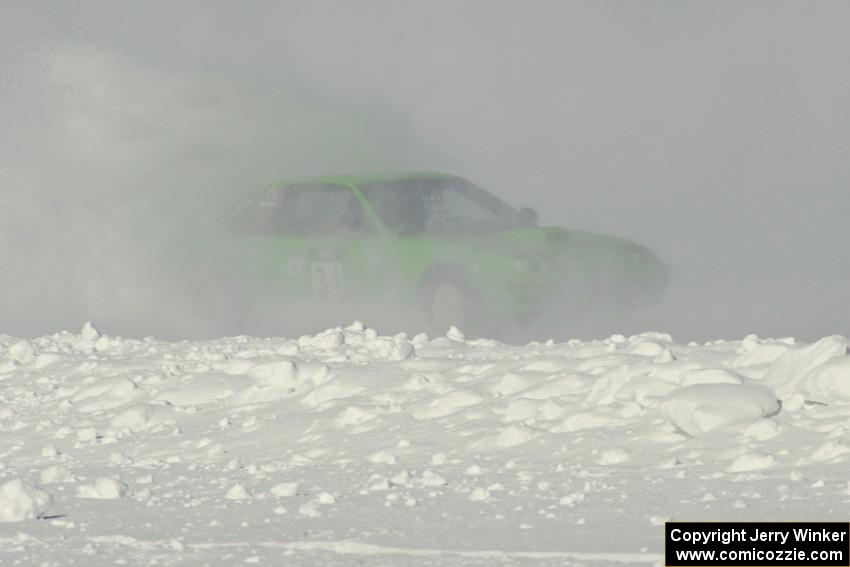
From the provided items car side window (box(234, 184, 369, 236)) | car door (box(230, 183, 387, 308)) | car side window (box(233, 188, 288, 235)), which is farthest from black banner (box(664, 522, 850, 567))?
car side window (box(233, 188, 288, 235))

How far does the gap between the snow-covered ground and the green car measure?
1242 mm

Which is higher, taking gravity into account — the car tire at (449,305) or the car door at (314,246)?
the car door at (314,246)

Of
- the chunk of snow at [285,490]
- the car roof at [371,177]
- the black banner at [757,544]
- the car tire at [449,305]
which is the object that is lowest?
the black banner at [757,544]

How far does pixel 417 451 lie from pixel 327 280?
541 centimetres

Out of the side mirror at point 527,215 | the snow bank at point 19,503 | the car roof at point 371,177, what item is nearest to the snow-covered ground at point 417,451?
the snow bank at point 19,503

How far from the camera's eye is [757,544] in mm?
4871

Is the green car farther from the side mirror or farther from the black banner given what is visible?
the black banner

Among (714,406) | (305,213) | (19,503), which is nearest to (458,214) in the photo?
(305,213)

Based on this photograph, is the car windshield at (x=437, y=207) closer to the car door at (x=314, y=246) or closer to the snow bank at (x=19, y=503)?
the car door at (x=314, y=246)

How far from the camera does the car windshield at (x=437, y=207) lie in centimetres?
1237

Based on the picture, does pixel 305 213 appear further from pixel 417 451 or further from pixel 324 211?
pixel 417 451

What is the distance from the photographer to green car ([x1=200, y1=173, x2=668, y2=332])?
11648mm

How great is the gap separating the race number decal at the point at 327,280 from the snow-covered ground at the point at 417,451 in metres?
1.77

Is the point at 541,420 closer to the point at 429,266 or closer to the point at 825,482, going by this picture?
the point at 825,482
